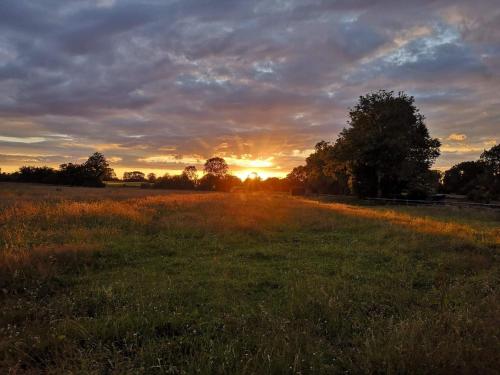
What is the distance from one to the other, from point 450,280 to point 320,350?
5420 mm

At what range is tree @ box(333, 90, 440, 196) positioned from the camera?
44625 millimetres

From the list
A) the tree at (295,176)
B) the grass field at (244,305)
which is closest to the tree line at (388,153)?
the grass field at (244,305)

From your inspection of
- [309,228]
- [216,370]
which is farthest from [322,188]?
[216,370]

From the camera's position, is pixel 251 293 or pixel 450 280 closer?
pixel 251 293

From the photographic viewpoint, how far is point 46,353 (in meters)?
4.36

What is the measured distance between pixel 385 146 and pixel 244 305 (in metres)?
43.4

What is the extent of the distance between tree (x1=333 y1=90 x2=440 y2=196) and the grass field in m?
34.0

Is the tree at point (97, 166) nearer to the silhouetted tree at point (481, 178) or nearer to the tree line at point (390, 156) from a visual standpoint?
the tree line at point (390, 156)

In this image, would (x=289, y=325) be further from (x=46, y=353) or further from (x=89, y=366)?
(x=46, y=353)

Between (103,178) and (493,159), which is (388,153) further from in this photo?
(103,178)

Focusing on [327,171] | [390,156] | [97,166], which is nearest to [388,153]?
[390,156]

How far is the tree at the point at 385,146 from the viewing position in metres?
44.6

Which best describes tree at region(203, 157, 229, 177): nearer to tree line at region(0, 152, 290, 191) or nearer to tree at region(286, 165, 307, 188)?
tree line at region(0, 152, 290, 191)

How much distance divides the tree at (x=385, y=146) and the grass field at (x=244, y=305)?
34030 millimetres
